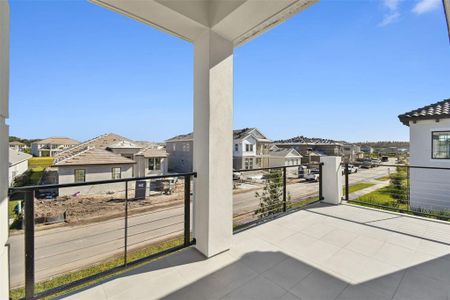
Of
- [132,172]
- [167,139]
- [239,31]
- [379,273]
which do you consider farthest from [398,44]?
[167,139]

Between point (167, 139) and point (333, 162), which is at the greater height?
point (167, 139)

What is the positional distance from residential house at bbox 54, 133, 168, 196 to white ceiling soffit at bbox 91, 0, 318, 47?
9.57 metres

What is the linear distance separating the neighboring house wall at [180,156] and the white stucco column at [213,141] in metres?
21.2

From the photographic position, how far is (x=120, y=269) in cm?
192

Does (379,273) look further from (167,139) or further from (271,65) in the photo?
(167,139)

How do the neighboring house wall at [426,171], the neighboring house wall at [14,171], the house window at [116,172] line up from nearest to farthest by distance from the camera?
the neighboring house wall at [14,171] → the neighboring house wall at [426,171] → the house window at [116,172]

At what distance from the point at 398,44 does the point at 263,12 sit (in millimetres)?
6518

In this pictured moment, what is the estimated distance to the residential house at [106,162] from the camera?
41.2ft

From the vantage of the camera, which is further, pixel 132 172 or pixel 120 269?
pixel 132 172

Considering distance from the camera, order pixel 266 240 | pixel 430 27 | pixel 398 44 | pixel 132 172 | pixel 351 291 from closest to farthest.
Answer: pixel 351 291 → pixel 266 240 → pixel 430 27 → pixel 398 44 → pixel 132 172

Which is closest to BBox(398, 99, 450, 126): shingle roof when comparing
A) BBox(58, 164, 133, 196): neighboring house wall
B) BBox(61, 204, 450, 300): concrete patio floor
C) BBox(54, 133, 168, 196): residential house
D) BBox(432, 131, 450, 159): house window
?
BBox(432, 131, 450, 159): house window

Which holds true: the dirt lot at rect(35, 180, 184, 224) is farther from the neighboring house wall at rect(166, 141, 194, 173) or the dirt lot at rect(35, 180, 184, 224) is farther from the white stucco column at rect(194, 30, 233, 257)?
the neighboring house wall at rect(166, 141, 194, 173)

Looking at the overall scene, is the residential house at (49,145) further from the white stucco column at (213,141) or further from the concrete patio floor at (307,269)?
the concrete patio floor at (307,269)

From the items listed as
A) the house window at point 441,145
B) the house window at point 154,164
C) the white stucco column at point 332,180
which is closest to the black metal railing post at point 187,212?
the white stucco column at point 332,180
